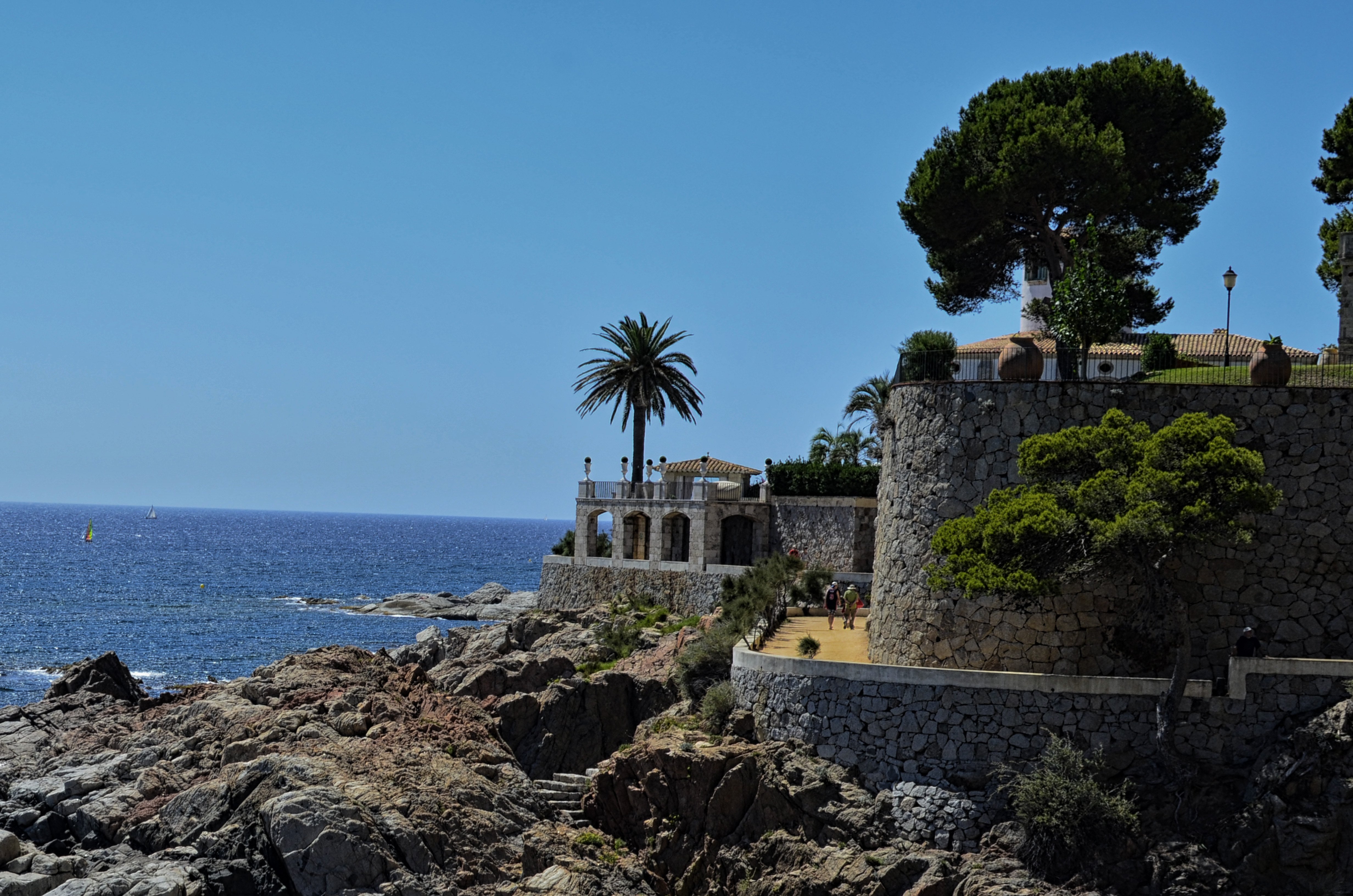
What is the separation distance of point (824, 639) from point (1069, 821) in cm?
1041

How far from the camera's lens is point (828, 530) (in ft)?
153

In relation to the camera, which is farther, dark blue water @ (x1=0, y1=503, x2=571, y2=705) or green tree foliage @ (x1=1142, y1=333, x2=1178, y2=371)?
dark blue water @ (x1=0, y1=503, x2=571, y2=705)

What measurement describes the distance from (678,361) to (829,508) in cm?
1237

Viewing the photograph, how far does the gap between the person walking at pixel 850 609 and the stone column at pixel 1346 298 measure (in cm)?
1345

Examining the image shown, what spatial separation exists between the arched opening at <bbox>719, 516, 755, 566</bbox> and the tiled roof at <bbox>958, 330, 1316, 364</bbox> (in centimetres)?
1101

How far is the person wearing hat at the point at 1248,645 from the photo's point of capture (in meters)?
26.9

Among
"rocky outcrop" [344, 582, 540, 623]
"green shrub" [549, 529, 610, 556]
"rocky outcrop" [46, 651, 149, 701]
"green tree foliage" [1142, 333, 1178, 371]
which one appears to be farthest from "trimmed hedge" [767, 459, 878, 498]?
"rocky outcrop" [344, 582, 540, 623]

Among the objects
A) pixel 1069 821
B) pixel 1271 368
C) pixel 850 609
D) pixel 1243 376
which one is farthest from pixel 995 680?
pixel 1243 376

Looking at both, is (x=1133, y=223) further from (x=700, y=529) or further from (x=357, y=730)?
(x=357, y=730)

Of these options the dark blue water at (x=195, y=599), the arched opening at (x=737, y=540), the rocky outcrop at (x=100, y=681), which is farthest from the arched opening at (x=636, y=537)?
the dark blue water at (x=195, y=599)

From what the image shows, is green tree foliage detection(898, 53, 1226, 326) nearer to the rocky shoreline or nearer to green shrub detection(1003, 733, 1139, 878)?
the rocky shoreline

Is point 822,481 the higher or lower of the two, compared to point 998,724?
higher

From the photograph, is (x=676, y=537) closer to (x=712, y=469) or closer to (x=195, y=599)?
(x=712, y=469)

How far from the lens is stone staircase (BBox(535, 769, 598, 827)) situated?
1216 inches
